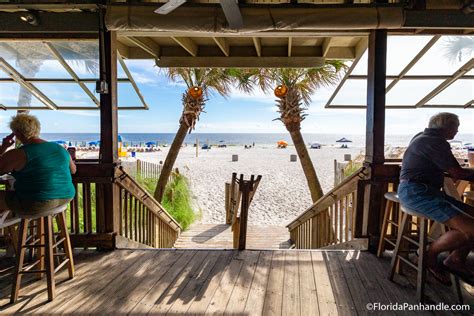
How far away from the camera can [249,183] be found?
319 cm

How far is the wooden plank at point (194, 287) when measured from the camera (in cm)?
213

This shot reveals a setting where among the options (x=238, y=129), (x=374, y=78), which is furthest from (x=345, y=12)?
(x=238, y=129)

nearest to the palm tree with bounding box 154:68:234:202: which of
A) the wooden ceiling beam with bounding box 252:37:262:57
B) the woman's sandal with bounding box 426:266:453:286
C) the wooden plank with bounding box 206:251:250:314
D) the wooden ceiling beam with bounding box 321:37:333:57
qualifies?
the wooden ceiling beam with bounding box 252:37:262:57

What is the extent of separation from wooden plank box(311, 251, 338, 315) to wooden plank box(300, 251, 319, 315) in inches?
1.1

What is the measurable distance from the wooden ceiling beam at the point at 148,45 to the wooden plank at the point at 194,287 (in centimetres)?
274

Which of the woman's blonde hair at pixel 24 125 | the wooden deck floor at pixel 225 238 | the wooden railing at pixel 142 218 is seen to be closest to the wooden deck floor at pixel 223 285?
the wooden railing at pixel 142 218

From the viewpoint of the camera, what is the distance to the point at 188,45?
13.5 ft

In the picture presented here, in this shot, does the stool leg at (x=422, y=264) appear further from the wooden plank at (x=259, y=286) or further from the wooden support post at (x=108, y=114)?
the wooden support post at (x=108, y=114)

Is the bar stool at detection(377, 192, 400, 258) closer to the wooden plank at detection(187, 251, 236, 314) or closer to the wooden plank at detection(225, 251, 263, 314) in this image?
the wooden plank at detection(225, 251, 263, 314)

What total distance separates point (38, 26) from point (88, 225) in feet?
6.64

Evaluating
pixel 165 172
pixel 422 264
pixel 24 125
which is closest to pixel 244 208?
pixel 422 264

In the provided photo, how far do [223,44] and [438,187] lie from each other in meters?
3.03

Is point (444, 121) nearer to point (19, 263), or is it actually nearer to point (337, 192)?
point (337, 192)

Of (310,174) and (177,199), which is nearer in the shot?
(310,174)
